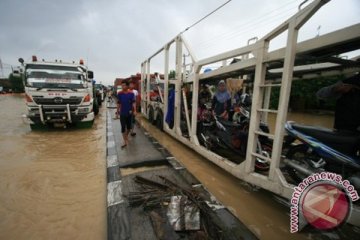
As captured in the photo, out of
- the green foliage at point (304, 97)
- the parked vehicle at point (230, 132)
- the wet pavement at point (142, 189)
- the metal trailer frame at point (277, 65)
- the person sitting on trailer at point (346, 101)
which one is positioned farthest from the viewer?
the green foliage at point (304, 97)

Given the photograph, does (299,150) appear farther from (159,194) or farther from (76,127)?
(76,127)

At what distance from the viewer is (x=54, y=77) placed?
673cm

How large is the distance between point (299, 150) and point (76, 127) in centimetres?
798

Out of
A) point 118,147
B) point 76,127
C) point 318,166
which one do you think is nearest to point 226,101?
point 318,166

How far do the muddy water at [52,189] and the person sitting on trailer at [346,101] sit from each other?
361 cm

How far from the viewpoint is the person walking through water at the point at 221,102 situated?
5.18m

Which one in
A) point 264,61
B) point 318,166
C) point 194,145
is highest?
point 264,61

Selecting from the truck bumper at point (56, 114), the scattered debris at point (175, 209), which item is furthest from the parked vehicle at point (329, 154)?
the truck bumper at point (56, 114)

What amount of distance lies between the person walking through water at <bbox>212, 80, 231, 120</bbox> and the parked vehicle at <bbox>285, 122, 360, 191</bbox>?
2.30m

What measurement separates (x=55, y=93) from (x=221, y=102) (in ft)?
18.4

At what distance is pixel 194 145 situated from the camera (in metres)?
4.80

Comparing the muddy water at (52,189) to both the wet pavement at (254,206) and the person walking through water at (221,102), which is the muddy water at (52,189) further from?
the person walking through water at (221,102)

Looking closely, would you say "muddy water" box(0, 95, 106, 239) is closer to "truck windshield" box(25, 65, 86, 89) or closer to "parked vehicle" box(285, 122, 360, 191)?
"truck windshield" box(25, 65, 86, 89)

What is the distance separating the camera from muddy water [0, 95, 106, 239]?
2404mm
